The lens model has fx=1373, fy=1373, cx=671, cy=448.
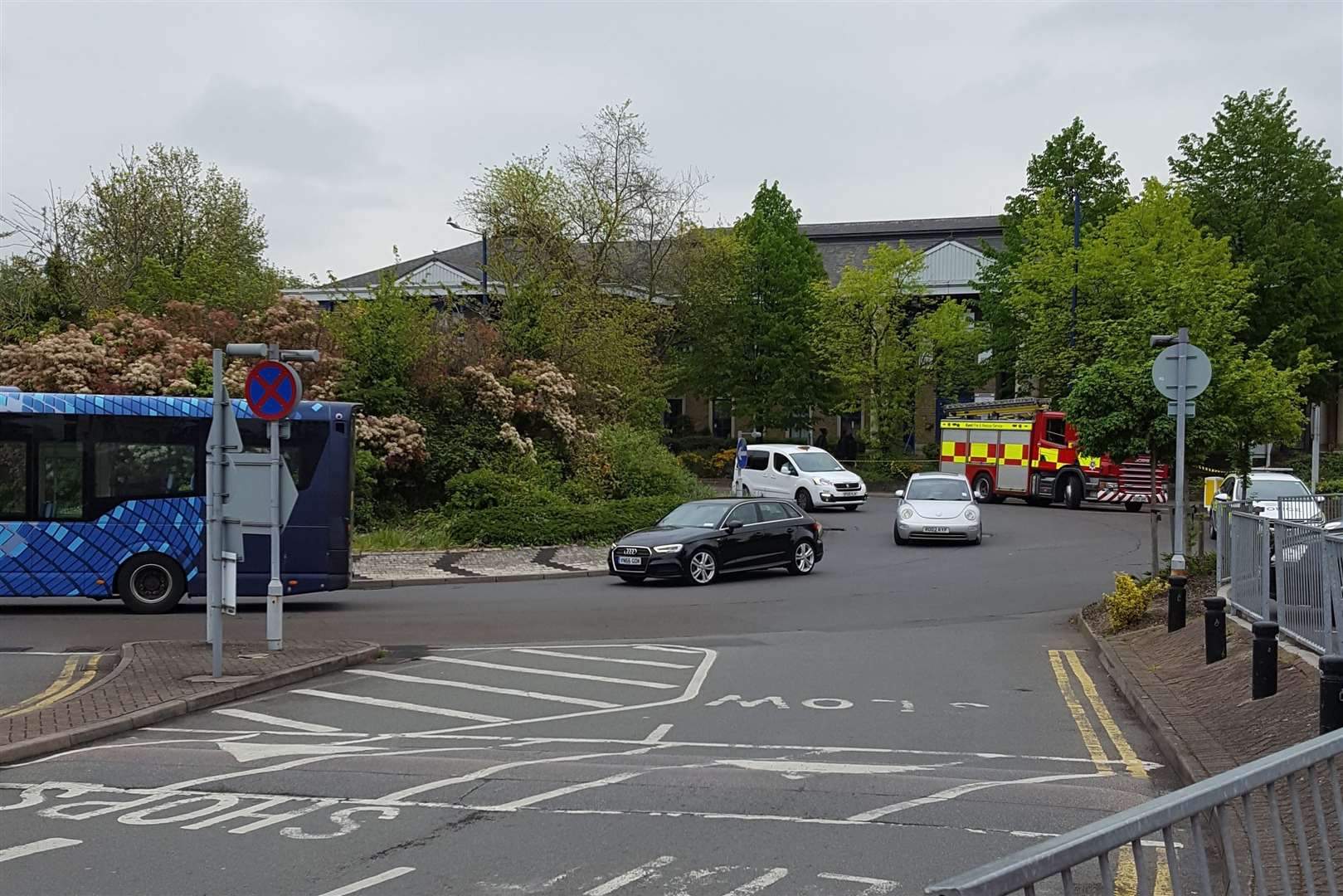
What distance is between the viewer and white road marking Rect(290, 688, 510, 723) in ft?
35.0

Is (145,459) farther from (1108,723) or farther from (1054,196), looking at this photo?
(1054,196)

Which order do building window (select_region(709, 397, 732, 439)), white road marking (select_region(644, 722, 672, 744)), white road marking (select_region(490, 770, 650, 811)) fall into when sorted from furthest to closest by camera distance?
building window (select_region(709, 397, 732, 439)) < white road marking (select_region(644, 722, 672, 744)) < white road marking (select_region(490, 770, 650, 811))

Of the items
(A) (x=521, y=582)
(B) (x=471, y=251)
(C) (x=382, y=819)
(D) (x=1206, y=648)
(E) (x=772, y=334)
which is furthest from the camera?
(B) (x=471, y=251)

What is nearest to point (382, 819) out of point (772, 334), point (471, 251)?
point (772, 334)

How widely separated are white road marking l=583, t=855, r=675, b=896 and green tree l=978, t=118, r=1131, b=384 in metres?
48.8

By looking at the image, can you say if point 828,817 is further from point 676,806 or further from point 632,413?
point 632,413

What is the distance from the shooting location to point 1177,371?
15906 mm

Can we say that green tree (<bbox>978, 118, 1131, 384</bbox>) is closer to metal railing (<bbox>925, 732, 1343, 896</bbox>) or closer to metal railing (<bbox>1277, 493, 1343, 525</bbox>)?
metal railing (<bbox>1277, 493, 1343, 525</bbox>)

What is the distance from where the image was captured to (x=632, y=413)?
139 feet

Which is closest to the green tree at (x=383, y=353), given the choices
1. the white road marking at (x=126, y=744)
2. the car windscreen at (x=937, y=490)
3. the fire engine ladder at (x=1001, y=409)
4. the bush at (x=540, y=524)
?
the bush at (x=540, y=524)

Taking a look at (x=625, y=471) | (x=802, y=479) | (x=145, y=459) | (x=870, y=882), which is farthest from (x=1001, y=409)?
(x=870, y=882)

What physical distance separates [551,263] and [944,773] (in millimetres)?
34787

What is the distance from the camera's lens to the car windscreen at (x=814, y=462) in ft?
131

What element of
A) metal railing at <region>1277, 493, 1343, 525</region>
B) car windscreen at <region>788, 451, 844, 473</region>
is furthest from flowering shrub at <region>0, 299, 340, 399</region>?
metal railing at <region>1277, 493, 1343, 525</region>
